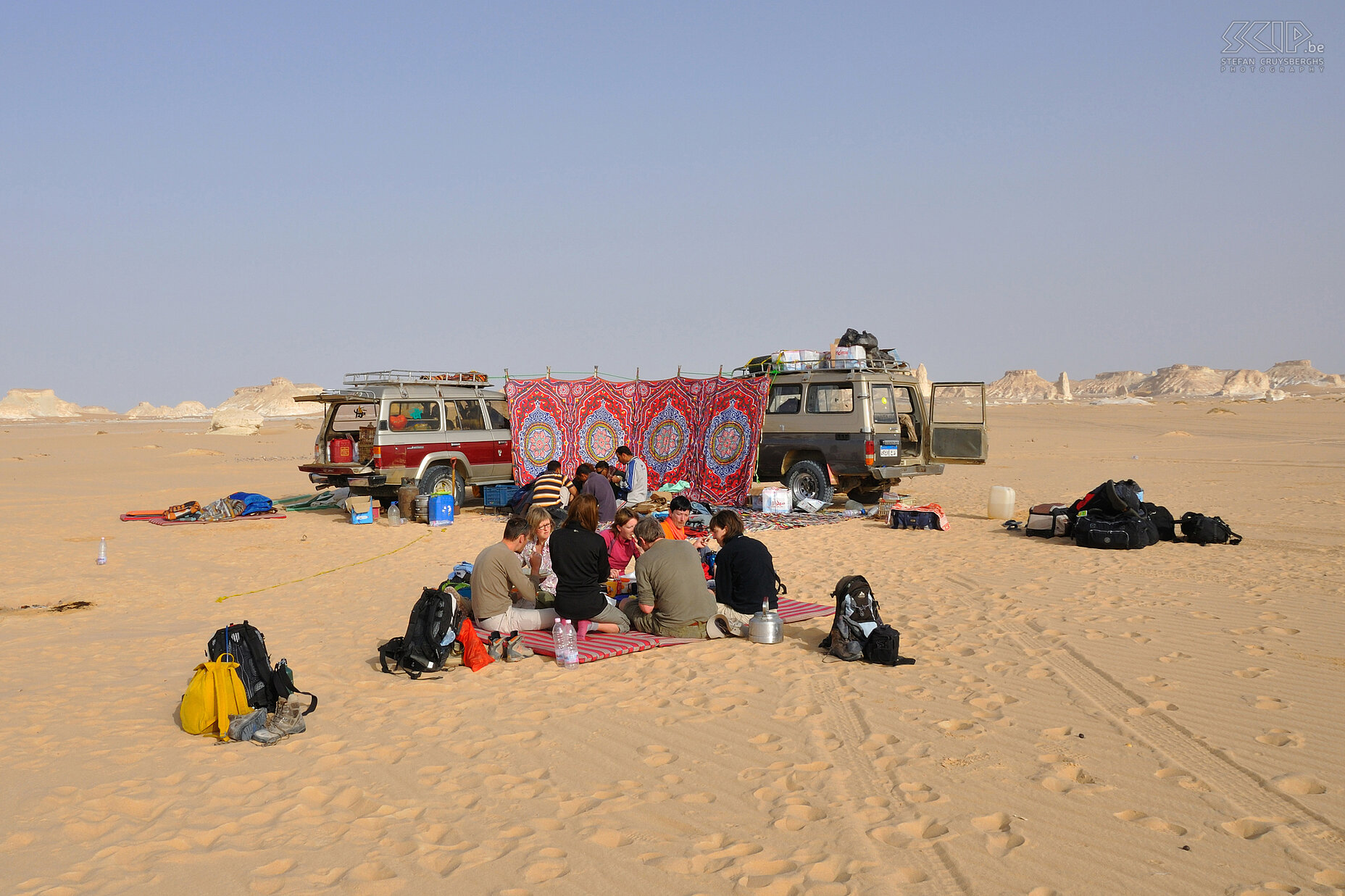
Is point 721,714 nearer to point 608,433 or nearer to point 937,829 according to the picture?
point 937,829

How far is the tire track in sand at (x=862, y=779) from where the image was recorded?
3.64 metres

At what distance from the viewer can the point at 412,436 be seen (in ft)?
48.3

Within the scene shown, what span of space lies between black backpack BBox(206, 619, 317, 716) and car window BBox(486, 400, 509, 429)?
1067 centimetres

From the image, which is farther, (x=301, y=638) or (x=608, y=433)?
(x=608, y=433)

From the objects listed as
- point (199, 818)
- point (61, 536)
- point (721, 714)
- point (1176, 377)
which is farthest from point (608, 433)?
point (1176, 377)

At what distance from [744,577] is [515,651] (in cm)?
202

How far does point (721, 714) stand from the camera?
18.3 feet

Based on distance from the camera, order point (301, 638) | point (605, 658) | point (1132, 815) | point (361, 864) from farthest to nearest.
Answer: point (301, 638), point (605, 658), point (1132, 815), point (361, 864)

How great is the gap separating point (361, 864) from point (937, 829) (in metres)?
2.63

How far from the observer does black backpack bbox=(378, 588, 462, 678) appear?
6523 mm

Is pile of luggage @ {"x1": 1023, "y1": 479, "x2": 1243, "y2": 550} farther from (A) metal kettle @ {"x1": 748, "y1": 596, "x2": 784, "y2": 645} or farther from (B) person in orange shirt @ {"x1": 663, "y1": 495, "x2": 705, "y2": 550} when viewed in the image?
(A) metal kettle @ {"x1": 748, "y1": 596, "x2": 784, "y2": 645}

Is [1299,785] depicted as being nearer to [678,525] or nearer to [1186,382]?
[678,525]

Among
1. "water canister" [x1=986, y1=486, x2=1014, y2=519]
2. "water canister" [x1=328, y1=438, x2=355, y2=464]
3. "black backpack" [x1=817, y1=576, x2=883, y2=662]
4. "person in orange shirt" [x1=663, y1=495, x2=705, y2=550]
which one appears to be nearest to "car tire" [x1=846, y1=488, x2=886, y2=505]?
"water canister" [x1=986, y1=486, x2=1014, y2=519]

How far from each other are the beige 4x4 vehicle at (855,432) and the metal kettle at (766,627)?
24.4ft
